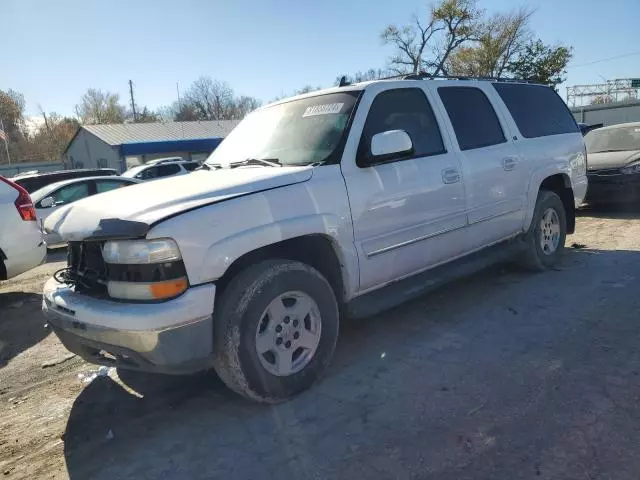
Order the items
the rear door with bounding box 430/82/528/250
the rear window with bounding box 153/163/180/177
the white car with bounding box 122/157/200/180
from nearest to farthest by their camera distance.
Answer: the rear door with bounding box 430/82/528/250 → the white car with bounding box 122/157/200/180 → the rear window with bounding box 153/163/180/177

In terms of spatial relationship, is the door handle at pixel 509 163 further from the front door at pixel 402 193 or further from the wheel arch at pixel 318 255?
the wheel arch at pixel 318 255

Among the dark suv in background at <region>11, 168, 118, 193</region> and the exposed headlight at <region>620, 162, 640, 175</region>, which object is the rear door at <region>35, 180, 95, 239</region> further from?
the exposed headlight at <region>620, 162, 640, 175</region>

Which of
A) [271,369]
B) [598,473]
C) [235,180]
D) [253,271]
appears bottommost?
[598,473]

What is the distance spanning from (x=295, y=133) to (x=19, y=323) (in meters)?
3.75

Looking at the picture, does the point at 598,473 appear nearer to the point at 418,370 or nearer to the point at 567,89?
the point at 418,370

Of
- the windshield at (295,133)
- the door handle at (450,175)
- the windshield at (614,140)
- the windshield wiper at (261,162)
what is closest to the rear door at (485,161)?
the door handle at (450,175)

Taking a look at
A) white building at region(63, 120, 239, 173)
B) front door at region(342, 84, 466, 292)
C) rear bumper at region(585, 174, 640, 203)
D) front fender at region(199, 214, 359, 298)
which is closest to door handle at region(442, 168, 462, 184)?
front door at region(342, 84, 466, 292)

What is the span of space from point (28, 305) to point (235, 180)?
4.23 metres

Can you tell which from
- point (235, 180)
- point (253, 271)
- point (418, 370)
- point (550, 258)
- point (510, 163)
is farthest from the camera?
point (550, 258)

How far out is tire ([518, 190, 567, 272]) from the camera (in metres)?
5.53

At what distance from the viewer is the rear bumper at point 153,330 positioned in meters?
2.72

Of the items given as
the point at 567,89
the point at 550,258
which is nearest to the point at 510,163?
the point at 550,258

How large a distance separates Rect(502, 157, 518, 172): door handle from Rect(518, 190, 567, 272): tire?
2.48 ft

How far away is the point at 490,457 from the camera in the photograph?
2.56 metres
